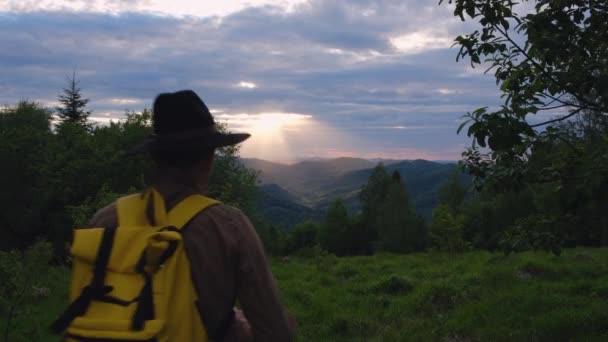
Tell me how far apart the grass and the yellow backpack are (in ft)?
17.7

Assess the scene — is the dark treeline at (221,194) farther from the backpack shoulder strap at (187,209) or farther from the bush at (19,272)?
the backpack shoulder strap at (187,209)

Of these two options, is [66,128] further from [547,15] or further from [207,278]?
[207,278]

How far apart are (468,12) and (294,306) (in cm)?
602

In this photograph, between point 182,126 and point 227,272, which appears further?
point 182,126

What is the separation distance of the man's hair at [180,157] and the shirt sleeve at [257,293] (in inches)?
14.3

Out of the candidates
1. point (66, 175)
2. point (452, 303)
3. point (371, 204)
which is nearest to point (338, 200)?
point (371, 204)

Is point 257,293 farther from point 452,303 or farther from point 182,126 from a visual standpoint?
point 452,303

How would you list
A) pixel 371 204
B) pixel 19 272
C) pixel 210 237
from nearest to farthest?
pixel 210 237 < pixel 19 272 < pixel 371 204

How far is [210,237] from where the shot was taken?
95.7 inches

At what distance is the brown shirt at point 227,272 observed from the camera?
7.91 ft

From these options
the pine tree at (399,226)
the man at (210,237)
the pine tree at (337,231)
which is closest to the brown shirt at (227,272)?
the man at (210,237)

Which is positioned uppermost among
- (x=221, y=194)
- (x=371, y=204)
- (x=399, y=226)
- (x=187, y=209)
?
(x=187, y=209)

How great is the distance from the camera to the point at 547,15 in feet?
21.0

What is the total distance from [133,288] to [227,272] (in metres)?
0.40
